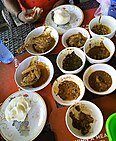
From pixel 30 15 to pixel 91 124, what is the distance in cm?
80

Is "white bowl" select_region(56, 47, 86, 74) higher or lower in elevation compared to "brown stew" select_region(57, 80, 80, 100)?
higher

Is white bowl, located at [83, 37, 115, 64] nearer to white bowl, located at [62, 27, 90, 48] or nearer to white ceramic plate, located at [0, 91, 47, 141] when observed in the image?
white bowl, located at [62, 27, 90, 48]

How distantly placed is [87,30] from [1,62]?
1.68 feet

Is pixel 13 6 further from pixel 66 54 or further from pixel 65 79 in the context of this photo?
pixel 65 79

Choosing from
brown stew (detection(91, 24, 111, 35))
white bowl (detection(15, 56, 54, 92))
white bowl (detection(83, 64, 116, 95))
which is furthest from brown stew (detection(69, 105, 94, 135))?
brown stew (detection(91, 24, 111, 35))

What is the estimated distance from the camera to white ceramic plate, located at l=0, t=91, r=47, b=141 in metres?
1.07

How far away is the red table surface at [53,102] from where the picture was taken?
1.04 meters

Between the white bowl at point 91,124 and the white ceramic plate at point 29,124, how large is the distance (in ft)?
0.41

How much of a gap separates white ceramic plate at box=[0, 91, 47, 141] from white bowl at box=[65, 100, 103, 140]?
4.9 inches

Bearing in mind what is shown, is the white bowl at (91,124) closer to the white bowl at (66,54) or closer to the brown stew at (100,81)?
the brown stew at (100,81)

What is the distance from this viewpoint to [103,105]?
109 cm

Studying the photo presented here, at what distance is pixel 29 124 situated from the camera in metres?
Result: 1.09

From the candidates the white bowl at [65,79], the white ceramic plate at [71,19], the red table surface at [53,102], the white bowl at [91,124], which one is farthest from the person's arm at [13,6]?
the white bowl at [91,124]

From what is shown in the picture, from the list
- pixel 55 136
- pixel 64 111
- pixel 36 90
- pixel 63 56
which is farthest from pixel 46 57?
pixel 55 136
